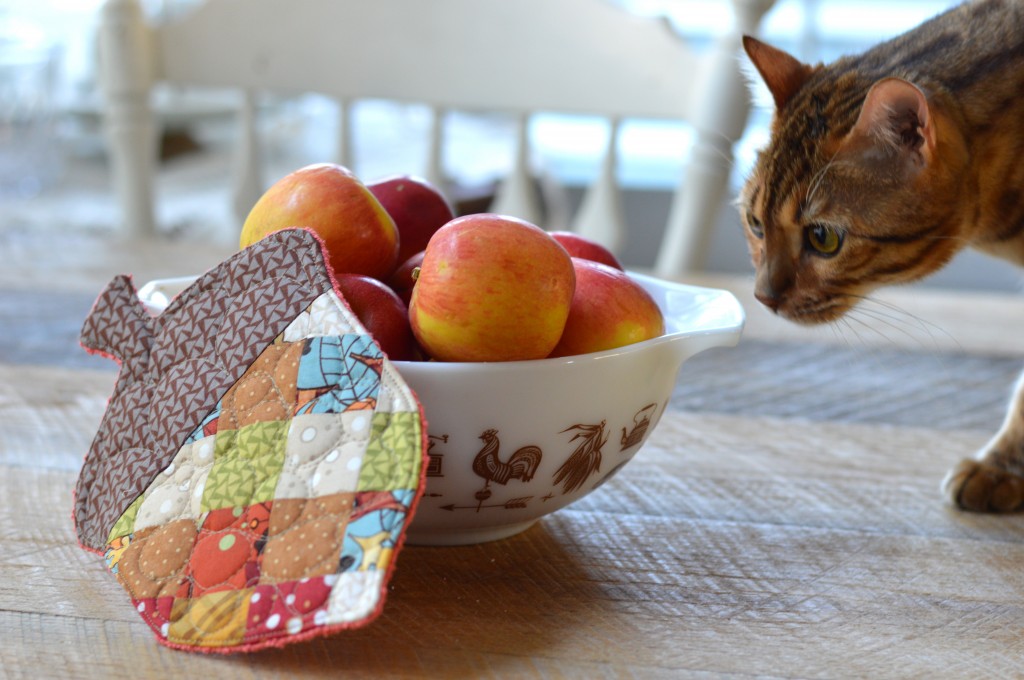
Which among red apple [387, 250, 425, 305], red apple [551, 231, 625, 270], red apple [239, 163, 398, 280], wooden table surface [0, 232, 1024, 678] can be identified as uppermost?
red apple [239, 163, 398, 280]

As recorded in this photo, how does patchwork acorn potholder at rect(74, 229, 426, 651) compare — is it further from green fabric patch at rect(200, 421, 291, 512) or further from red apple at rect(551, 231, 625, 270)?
red apple at rect(551, 231, 625, 270)

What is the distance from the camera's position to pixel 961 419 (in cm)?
85

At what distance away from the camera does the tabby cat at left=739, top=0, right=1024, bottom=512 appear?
724mm

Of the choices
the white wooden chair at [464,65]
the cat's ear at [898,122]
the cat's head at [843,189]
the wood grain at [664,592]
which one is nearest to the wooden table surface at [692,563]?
the wood grain at [664,592]

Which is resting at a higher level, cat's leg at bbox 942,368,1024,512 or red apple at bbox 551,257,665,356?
red apple at bbox 551,257,665,356

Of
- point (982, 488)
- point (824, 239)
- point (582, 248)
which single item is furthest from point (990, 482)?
point (582, 248)

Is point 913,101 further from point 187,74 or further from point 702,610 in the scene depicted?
point 187,74

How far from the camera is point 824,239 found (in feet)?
2.55

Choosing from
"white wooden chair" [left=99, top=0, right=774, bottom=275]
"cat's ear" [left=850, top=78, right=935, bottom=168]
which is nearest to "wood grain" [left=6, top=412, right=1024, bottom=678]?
"cat's ear" [left=850, top=78, right=935, bottom=168]

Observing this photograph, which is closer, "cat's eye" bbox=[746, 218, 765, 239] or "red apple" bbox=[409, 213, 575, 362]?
"red apple" bbox=[409, 213, 575, 362]

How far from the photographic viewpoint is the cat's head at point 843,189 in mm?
726

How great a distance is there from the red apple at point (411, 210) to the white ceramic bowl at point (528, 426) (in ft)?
0.52

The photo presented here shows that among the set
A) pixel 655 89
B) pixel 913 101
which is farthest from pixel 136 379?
pixel 655 89

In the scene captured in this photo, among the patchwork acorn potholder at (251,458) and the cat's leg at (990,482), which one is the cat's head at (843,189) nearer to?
the cat's leg at (990,482)
